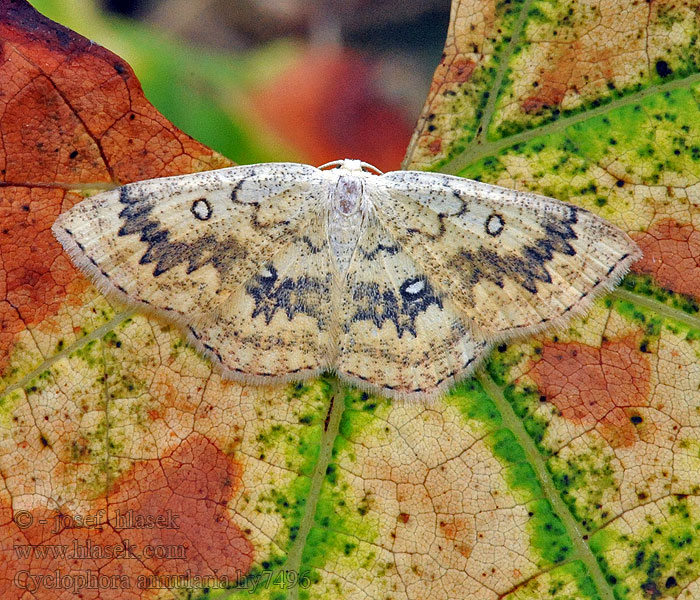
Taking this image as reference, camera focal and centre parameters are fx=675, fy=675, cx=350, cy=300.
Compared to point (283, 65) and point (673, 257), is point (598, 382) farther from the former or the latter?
point (283, 65)

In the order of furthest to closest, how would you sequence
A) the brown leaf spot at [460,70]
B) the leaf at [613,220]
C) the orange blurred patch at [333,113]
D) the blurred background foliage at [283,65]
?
the orange blurred patch at [333,113] → the blurred background foliage at [283,65] → the brown leaf spot at [460,70] → the leaf at [613,220]

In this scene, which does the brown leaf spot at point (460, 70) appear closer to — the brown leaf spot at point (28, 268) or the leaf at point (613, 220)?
the leaf at point (613, 220)

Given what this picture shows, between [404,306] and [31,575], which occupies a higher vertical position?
[404,306]

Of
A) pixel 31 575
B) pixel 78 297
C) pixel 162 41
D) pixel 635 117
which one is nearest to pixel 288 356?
pixel 78 297

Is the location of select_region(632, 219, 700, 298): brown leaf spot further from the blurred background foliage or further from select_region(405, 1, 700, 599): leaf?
the blurred background foliage

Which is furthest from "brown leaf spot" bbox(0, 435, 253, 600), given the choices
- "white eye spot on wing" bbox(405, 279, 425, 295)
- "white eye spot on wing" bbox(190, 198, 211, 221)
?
"white eye spot on wing" bbox(405, 279, 425, 295)

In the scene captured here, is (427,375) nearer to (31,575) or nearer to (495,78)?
(495,78)

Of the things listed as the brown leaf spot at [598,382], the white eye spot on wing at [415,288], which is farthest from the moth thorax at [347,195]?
the brown leaf spot at [598,382]
